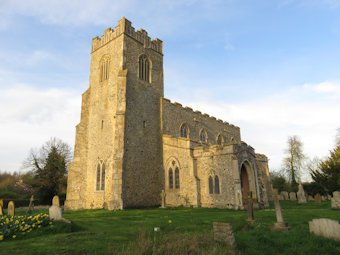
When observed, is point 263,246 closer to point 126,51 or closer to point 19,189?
point 126,51

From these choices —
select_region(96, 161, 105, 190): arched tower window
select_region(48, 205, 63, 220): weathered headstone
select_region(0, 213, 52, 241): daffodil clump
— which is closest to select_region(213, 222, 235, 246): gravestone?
select_region(0, 213, 52, 241): daffodil clump

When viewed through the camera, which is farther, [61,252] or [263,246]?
[263,246]

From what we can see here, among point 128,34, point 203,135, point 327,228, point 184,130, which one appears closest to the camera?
point 327,228

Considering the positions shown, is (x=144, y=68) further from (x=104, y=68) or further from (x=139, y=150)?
(x=139, y=150)

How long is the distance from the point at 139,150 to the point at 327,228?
16.1m

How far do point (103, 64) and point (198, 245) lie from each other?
21.9 m

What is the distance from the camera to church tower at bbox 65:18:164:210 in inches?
777

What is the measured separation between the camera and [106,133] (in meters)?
21.4

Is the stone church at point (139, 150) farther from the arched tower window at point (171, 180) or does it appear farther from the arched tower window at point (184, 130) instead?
the arched tower window at point (184, 130)

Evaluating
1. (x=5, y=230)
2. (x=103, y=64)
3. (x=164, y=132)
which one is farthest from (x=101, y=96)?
(x=5, y=230)

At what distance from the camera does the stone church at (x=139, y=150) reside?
18.8 m

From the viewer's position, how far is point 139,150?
69.5 ft

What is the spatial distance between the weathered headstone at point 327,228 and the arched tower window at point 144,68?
1969cm

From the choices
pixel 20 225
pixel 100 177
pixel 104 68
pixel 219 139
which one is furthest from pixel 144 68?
pixel 20 225
